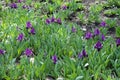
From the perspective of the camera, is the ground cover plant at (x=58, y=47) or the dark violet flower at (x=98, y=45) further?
the dark violet flower at (x=98, y=45)

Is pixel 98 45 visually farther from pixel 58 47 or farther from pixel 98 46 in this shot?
pixel 58 47

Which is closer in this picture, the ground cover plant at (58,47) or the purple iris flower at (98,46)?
the ground cover plant at (58,47)

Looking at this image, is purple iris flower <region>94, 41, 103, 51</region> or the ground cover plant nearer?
the ground cover plant

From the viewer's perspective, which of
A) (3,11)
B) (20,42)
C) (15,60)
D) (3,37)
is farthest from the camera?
(3,11)

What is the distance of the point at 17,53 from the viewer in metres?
3.78

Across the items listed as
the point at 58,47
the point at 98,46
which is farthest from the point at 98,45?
the point at 58,47

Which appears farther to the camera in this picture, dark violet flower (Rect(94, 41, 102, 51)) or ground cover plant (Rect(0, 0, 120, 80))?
dark violet flower (Rect(94, 41, 102, 51))

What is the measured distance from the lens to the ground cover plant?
3.15 meters

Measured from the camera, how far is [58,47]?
371cm

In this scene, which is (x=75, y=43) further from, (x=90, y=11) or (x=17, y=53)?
(x=90, y=11)

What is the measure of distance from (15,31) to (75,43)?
1.09 m

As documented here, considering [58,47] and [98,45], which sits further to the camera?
[58,47]

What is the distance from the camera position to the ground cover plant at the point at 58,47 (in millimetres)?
3148

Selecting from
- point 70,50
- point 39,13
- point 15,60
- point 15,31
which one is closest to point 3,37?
point 15,31
